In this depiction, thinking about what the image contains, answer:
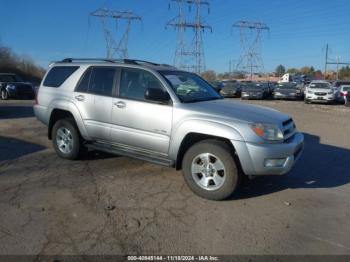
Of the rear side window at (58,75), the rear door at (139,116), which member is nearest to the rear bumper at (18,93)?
the rear side window at (58,75)

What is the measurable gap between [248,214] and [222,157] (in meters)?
0.80

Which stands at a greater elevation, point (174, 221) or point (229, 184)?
point (229, 184)

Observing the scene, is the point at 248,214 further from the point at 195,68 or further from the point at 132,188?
the point at 195,68

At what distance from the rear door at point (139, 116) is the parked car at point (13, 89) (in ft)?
61.7

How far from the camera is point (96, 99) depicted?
6.11 m

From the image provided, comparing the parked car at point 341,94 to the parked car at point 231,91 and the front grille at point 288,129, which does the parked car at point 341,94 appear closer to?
the parked car at point 231,91

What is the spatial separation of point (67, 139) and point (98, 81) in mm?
1298

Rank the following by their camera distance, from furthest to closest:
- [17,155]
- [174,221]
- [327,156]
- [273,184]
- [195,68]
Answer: [195,68] < [327,156] < [17,155] < [273,184] < [174,221]

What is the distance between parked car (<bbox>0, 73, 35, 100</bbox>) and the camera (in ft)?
73.2

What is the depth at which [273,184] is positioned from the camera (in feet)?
18.8

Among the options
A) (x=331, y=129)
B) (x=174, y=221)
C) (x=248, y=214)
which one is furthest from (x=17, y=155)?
(x=331, y=129)

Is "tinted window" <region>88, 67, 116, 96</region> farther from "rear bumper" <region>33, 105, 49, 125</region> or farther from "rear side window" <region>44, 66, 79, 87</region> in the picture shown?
"rear bumper" <region>33, 105, 49, 125</region>

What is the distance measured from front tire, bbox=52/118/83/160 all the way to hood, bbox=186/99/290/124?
7.89 ft

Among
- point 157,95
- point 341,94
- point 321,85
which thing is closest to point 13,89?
point 157,95
